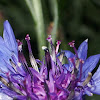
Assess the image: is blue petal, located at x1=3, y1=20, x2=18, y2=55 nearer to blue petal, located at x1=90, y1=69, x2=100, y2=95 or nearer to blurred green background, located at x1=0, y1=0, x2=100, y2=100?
blue petal, located at x1=90, y1=69, x2=100, y2=95

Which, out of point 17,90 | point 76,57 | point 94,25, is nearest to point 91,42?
point 94,25

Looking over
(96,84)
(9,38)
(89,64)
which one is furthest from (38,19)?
(96,84)

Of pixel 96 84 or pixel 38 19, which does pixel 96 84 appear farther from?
pixel 38 19

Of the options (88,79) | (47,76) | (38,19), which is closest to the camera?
(88,79)

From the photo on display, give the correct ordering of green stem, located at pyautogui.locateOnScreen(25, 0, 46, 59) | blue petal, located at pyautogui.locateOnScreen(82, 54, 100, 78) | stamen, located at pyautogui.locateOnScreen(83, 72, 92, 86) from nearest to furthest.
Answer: stamen, located at pyautogui.locateOnScreen(83, 72, 92, 86), blue petal, located at pyautogui.locateOnScreen(82, 54, 100, 78), green stem, located at pyautogui.locateOnScreen(25, 0, 46, 59)

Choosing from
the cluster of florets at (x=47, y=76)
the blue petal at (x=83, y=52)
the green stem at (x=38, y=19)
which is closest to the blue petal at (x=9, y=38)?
A: the cluster of florets at (x=47, y=76)

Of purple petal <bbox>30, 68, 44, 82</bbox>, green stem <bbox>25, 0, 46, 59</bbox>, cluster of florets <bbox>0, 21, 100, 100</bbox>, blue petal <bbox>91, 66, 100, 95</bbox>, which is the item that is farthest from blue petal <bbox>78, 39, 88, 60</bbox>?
green stem <bbox>25, 0, 46, 59</bbox>

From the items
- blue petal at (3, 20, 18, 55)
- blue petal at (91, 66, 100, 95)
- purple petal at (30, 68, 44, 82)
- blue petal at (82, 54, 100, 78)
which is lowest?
blue petal at (91, 66, 100, 95)
